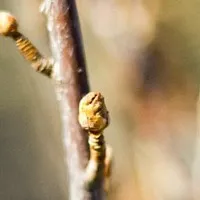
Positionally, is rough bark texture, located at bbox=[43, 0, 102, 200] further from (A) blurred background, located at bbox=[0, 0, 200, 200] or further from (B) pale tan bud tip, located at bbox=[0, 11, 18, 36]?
(A) blurred background, located at bbox=[0, 0, 200, 200]

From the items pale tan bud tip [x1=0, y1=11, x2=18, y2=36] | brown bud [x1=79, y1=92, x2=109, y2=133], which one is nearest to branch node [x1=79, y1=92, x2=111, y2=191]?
brown bud [x1=79, y1=92, x2=109, y2=133]

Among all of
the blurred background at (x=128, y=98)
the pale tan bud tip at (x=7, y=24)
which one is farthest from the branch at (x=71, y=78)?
the blurred background at (x=128, y=98)

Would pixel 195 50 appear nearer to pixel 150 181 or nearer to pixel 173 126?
pixel 173 126

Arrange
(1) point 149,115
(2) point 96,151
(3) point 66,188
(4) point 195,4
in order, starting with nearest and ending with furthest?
1. (2) point 96,151
2. (4) point 195,4
3. (1) point 149,115
4. (3) point 66,188

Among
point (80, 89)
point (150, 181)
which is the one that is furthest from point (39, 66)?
point (150, 181)

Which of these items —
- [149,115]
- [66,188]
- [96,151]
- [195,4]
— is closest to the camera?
[96,151]

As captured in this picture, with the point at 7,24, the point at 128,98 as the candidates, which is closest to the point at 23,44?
the point at 7,24
